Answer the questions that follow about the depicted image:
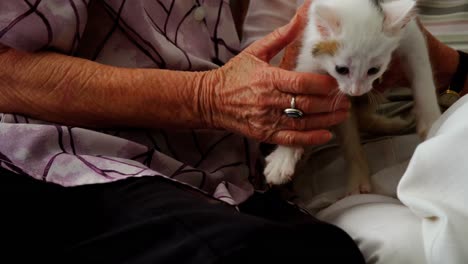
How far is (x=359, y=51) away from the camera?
0.85 metres

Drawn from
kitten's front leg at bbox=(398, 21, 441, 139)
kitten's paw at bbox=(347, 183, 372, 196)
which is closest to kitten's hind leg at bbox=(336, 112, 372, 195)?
kitten's paw at bbox=(347, 183, 372, 196)

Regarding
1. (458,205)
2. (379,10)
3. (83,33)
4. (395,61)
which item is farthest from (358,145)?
(83,33)

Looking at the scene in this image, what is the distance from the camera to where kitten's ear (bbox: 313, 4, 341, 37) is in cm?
84

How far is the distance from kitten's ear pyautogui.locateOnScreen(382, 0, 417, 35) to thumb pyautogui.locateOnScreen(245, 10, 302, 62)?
0.50 ft

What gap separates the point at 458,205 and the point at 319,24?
0.39m

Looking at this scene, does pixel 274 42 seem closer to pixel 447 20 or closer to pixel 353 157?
pixel 353 157

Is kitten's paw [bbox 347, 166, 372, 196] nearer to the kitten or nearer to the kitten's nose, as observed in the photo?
the kitten

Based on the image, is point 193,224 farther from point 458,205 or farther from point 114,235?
point 458,205

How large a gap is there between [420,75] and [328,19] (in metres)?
0.26

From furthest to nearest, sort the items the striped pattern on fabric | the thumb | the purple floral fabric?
the striped pattern on fabric < the thumb < the purple floral fabric

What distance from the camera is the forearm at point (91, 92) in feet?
2.85

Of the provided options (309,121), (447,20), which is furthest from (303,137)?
(447,20)

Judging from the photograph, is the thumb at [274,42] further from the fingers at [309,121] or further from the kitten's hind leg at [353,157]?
the kitten's hind leg at [353,157]

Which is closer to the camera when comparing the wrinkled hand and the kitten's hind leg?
the wrinkled hand
